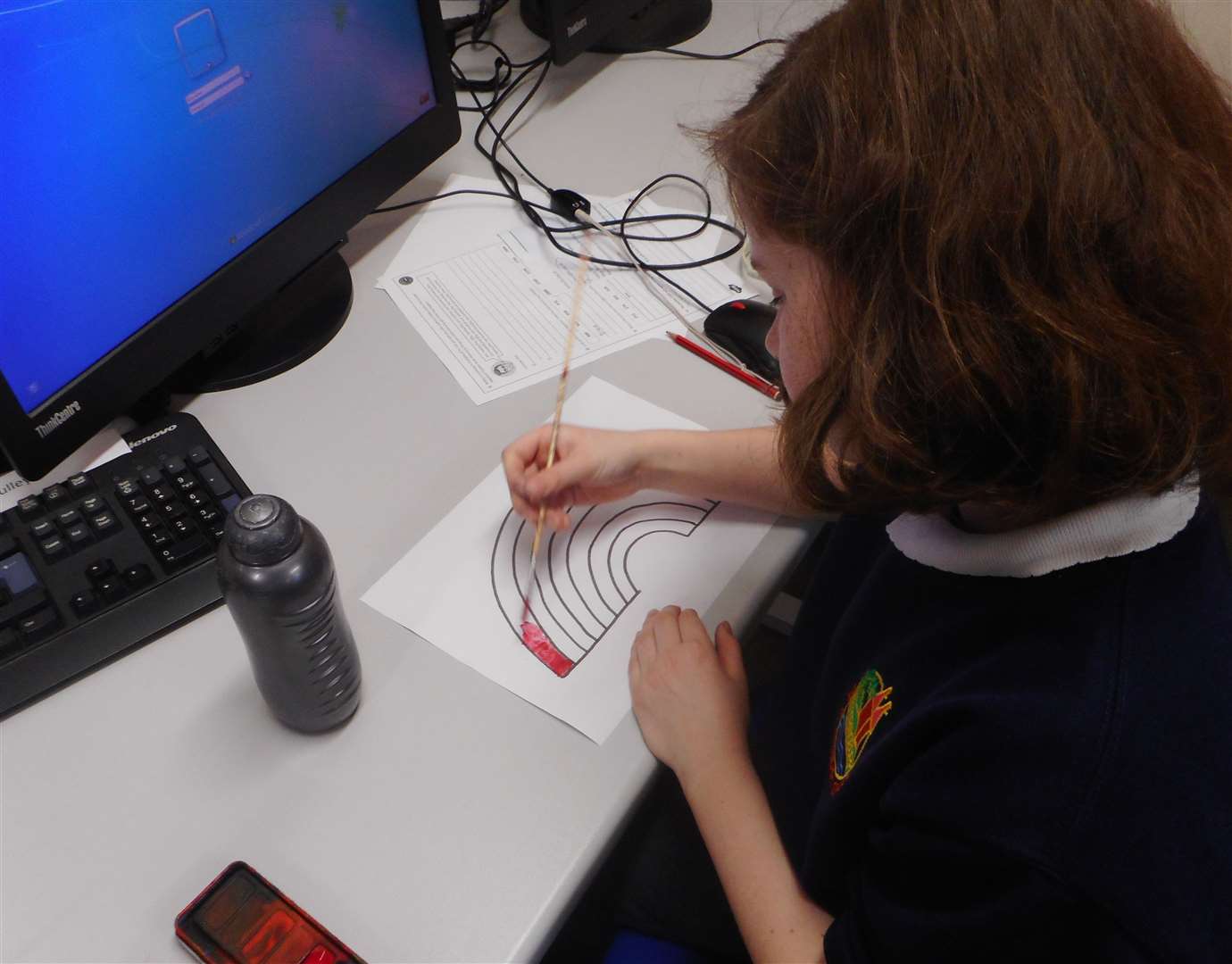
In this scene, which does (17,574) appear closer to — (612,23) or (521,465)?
(521,465)

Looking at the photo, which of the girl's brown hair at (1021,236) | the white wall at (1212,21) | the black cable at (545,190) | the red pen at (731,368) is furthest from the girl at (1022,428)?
the white wall at (1212,21)

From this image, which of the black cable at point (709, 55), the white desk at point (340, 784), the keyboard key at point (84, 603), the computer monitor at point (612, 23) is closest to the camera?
the white desk at point (340, 784)

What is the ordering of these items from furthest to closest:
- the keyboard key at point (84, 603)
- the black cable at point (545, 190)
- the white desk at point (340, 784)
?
the black cable at point (545, 190) < the keyboard key at point (84, 603) < the white desk at point (340, 784)

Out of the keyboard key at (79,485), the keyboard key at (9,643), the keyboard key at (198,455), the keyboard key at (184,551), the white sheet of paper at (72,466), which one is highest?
the keyboard key at (79,485)

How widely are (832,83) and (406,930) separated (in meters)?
0.51

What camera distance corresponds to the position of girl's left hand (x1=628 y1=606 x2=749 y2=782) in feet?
2.00

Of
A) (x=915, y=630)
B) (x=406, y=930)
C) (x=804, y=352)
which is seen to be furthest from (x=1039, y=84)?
(x=406, y=930)

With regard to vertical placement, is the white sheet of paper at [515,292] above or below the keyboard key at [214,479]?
below

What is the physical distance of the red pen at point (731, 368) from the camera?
2.73ft

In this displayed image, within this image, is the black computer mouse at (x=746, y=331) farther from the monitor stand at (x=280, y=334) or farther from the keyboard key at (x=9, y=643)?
the keyboard key at (x=9, y=643)

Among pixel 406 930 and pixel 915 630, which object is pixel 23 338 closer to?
pixel 406 930

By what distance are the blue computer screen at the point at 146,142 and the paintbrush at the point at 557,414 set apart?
25 centimetres

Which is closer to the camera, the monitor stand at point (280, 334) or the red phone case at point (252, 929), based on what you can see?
the red phone case at point (252, 929)

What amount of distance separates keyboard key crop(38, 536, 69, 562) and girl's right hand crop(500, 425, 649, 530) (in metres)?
0.32
